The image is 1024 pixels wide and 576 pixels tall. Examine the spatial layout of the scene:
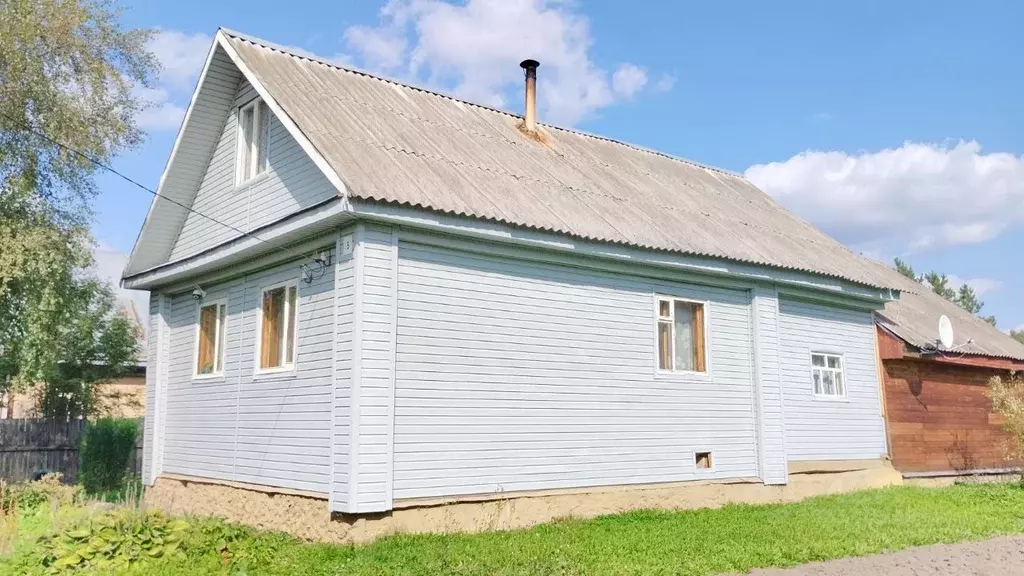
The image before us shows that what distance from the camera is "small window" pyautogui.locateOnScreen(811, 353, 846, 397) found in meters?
16.2

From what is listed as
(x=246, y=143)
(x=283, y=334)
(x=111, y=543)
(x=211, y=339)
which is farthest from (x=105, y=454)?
(x=111, y=543)

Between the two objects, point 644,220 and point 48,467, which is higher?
point 644,220

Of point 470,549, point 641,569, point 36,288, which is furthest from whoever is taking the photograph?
point 36,288

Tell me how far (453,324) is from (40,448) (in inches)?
569

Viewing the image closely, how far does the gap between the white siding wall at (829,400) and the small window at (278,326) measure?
8.56 metres

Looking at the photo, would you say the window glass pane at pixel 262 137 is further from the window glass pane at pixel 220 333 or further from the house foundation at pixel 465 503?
the house foundation at pixel 465 503

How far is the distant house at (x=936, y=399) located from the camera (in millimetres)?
17328

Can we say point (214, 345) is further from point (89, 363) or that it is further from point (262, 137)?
point (89, 363)

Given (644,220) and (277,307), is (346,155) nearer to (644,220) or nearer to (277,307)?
(277,307)

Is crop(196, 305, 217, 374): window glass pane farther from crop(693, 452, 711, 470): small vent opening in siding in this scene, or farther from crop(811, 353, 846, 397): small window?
crop(811, 353, 846, 397): small window

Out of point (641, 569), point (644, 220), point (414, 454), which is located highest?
point (644, 220)

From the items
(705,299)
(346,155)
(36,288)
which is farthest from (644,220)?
(36,288)

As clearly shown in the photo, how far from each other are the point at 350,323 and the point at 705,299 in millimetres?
6558

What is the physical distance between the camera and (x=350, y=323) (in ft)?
34.1
